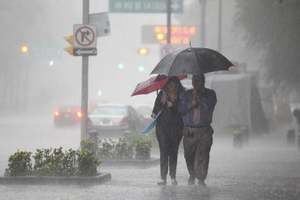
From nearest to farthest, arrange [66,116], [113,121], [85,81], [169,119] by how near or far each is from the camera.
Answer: [169,119]
[85,81]
[113,121]
[66,116]

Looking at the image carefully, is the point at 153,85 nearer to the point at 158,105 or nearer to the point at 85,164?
the point at 158,105

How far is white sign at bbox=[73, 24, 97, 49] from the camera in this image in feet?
74.5

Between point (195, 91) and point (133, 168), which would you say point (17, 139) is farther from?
point (195, 91)

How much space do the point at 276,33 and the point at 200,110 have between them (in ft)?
69.3

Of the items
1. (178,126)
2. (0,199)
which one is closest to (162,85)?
(178,126)

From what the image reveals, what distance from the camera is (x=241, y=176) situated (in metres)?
19.8

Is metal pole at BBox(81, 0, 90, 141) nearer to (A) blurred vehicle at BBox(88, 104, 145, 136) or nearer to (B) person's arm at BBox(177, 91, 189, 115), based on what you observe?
(B) person's arm at BBox(177, 91, 189, 115)

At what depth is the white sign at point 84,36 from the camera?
894 inches

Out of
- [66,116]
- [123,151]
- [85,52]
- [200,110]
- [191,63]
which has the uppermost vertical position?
[85,52]

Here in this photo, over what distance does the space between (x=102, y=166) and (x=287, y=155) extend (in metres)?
7.99

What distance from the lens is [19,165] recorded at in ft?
59.0

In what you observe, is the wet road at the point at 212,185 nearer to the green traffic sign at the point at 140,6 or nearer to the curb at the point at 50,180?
the curb at the point at 50,180

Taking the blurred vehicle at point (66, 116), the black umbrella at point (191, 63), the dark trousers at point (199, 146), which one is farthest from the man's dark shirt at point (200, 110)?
the blurred vehicle at point (66, 116)

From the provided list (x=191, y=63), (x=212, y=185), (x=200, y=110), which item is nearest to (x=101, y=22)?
(x=191, y=63)
